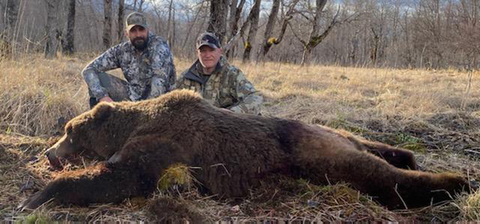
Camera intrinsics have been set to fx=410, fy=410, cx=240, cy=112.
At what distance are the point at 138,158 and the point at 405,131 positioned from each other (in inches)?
140

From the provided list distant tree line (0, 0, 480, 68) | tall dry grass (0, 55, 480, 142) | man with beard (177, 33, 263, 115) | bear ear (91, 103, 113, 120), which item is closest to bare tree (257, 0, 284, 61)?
distant tree line (0, 0, 480, 68)

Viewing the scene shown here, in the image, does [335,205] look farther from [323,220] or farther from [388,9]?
[388,9]

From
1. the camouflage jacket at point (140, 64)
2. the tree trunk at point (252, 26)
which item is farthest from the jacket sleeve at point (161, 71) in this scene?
the tree trunk at point (252, 26)

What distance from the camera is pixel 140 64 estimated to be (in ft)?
17.0

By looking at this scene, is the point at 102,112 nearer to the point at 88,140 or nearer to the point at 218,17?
the point at 88,140

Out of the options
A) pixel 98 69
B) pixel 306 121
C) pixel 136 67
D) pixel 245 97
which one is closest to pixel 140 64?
pixel 136 67

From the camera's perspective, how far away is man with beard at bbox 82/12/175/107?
4902 mm

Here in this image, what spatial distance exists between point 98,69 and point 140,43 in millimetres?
612

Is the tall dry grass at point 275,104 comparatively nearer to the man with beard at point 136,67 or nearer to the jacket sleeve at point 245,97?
the man with beard at point 136,67

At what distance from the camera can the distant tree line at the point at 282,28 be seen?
1058 cm

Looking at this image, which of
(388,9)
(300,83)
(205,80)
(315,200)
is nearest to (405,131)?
(205,80)

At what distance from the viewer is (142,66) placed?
5.17 m

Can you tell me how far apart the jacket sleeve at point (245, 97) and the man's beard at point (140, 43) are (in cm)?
127

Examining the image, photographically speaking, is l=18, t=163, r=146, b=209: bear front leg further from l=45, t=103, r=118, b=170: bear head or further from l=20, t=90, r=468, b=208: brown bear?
l=45, t=103, r=118, b=170: bear head
